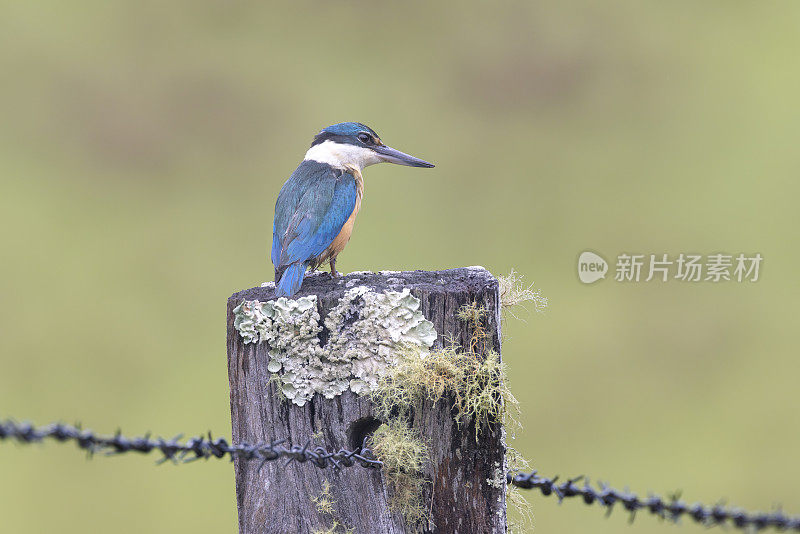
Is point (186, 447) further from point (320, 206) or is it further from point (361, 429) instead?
point (320, 206)

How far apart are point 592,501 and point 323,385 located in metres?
0.55

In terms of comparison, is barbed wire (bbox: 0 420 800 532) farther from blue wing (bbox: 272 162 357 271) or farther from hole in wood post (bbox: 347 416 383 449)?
blue wing (bbox: 272 162 357 271)

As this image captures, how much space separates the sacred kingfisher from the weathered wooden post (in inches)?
11.4

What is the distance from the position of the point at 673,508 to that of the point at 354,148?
1.60 metres

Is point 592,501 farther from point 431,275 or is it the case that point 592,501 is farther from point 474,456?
point 431,275

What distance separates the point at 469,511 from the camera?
1622 mm

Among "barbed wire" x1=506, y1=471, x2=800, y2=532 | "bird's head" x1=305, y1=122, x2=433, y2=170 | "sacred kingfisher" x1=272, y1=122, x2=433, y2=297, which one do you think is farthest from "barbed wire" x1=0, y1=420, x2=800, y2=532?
"bird's head" x1=305, y1=122, x2=433, y2=170

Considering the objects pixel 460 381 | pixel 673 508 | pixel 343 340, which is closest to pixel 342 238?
pixel 343 340

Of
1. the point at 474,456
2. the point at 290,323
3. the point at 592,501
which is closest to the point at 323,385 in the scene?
the point at 290,323

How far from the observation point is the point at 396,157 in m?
2.71

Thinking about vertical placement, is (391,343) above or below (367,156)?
below

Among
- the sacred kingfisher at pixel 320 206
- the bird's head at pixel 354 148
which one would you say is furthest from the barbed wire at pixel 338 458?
the bird's head at pixel 354 148

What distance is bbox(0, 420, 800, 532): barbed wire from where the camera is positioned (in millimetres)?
1211

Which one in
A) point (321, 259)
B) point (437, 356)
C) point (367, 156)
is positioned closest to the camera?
point (437, 356)
